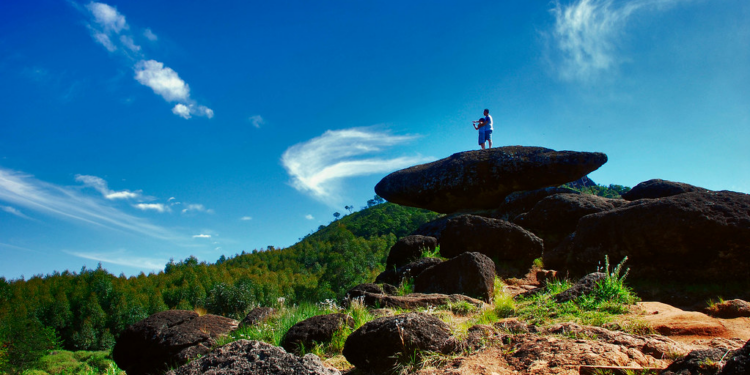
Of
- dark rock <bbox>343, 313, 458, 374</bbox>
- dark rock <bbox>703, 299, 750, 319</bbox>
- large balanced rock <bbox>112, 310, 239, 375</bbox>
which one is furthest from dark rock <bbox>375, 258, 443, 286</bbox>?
dark rock <bbox>343, 313, 458, 374</bbox>

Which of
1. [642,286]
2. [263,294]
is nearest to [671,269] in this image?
[642,286]

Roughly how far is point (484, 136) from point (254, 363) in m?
16.2

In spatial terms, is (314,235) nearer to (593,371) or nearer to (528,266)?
(528,266)

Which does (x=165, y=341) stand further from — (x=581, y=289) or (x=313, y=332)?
(x=581, y=289)

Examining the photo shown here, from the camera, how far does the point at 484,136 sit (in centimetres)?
1777

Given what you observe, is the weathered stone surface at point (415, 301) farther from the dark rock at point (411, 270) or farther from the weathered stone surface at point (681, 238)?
the weathered stone surface at point (681, 238)

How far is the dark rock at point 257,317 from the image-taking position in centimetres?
697

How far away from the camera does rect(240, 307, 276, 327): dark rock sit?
6970 mm

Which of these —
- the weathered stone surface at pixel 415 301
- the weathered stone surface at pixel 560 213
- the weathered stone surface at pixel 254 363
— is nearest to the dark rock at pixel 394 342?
the weathered stone surface at pixel 254 363

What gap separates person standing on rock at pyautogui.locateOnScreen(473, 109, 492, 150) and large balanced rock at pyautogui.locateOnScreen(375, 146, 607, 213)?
174 cm

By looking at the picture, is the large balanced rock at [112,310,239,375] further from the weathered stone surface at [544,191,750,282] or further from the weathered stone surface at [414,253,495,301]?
the weathered stone surface at [544,191,750,282]

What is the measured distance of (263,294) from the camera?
57500 millimetres

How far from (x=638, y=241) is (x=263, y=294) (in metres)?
56.0

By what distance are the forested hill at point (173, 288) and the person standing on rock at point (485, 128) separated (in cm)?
2715
